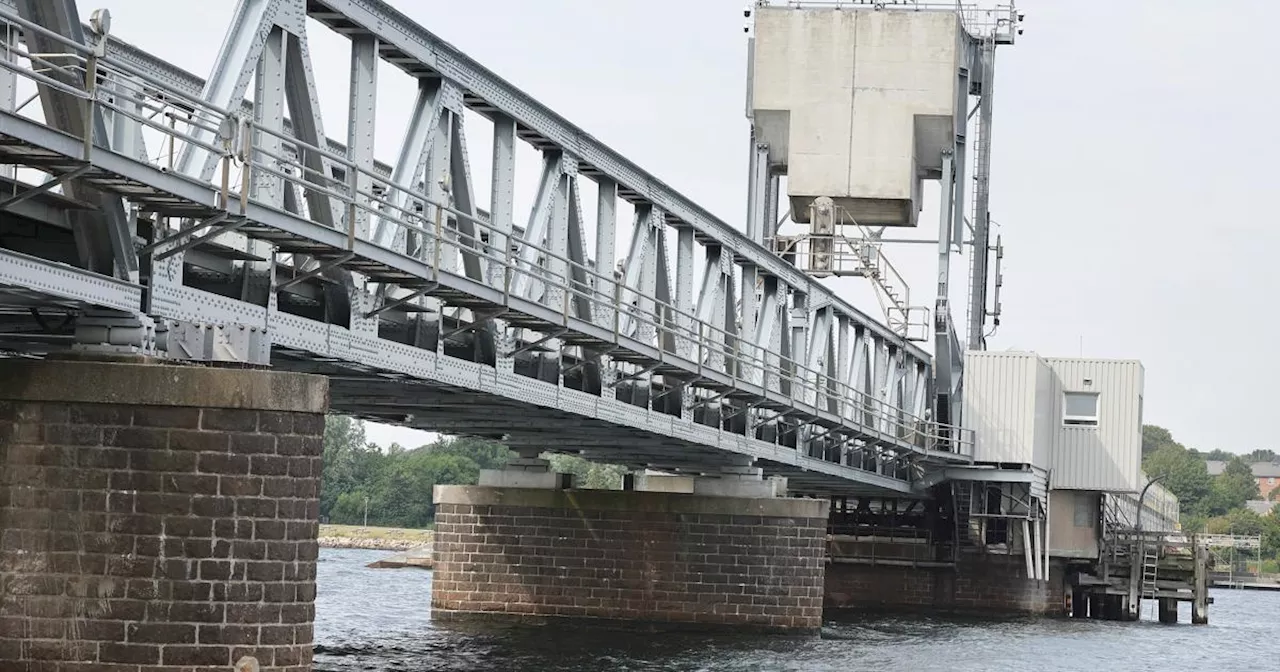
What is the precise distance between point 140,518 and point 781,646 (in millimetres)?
22650

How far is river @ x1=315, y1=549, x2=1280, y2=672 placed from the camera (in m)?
36.2

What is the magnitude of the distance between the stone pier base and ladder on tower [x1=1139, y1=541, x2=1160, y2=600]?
2.45m

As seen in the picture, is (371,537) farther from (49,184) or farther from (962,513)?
(49,184)

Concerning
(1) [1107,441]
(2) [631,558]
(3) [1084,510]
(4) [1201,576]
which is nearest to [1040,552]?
(3) [1084,510]

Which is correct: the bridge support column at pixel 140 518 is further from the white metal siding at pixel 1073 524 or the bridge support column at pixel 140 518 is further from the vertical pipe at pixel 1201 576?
the vertical pipe at pixel 1201 576

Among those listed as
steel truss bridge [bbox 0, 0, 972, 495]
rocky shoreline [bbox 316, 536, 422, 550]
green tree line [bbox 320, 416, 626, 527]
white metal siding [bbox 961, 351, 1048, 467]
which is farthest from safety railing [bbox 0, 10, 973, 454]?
green tree line [bbox 320, 416, 626, 527]

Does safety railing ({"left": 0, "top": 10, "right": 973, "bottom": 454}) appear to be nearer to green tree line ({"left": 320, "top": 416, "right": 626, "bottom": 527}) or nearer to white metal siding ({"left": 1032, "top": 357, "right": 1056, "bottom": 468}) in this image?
white metal siding ({"left": 1032, "top": 357, "right": 1056, "bottom": 468})

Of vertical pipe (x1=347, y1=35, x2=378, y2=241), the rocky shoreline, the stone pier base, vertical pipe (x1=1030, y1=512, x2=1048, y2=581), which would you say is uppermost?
vertical pipe (x1=347, y1=35, x2=378, y2=241)

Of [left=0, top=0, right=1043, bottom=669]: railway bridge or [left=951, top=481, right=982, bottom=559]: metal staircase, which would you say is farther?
[left=951, top=481, right=982, bottom=559]: metal staircase

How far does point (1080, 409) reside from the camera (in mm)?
63750

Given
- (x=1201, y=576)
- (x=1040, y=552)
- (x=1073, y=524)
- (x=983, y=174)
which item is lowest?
(x=1201, y=576)

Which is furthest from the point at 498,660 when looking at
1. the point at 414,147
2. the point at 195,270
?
the point at 195,270

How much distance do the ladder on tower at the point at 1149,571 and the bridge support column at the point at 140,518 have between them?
1899 inches

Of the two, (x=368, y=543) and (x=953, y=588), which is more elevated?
(x=953, y=588)
